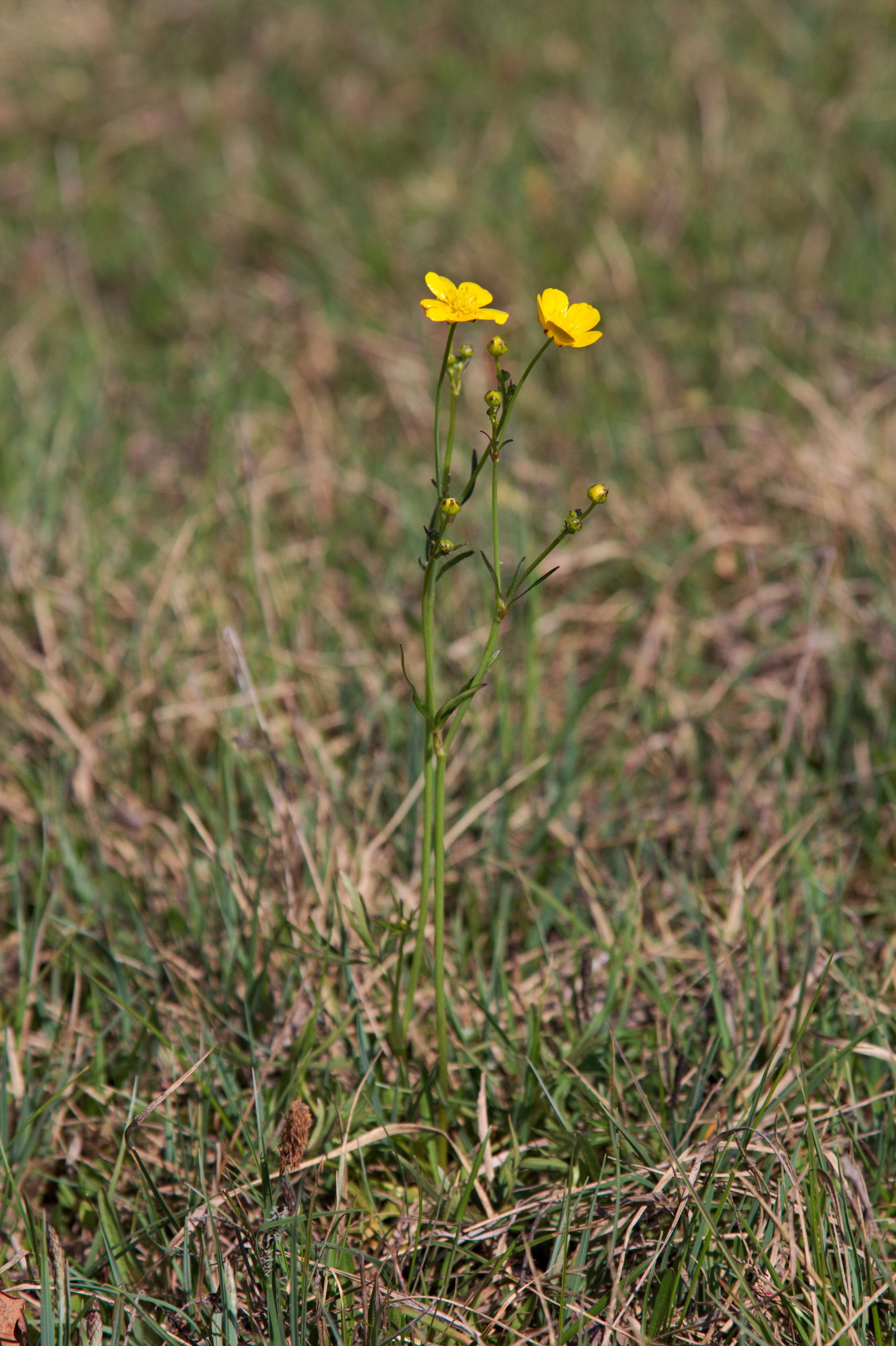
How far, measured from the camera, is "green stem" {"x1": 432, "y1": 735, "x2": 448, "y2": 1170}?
4.43 feet

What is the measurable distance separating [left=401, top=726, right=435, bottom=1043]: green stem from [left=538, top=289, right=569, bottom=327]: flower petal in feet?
1.62

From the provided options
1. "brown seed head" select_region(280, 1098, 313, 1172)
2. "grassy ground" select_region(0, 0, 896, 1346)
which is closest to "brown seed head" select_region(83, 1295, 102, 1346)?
"grassy ground" select_region(0, 0, 896, 1346)

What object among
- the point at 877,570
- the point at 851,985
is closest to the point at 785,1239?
the point at 851,985

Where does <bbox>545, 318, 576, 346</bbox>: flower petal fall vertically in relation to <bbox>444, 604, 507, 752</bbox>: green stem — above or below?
above

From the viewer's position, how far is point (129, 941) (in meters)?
1.81

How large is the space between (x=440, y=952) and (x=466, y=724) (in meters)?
0.82

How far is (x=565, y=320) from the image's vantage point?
1.22m

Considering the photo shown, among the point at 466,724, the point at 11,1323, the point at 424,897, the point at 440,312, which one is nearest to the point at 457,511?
the point at 440,312

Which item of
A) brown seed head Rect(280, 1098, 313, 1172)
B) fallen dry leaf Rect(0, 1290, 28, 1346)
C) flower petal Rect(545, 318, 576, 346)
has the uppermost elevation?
flower petal Rect(545, 318, 576, 346)

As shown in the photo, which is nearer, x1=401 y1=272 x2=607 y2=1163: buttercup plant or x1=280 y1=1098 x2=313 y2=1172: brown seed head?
x1=401 y1=272 x2=607 y2=1163: buttercup plant

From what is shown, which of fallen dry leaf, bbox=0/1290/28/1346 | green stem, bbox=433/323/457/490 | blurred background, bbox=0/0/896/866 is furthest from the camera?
blurred background, bbox=0/0/896/866

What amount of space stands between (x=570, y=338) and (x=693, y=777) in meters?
1.13

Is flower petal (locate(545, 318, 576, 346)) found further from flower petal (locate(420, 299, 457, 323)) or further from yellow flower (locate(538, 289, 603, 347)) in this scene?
A: flower petal (locate(420, 299, 457, 323))

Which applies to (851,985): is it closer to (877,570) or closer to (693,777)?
(693,777)
